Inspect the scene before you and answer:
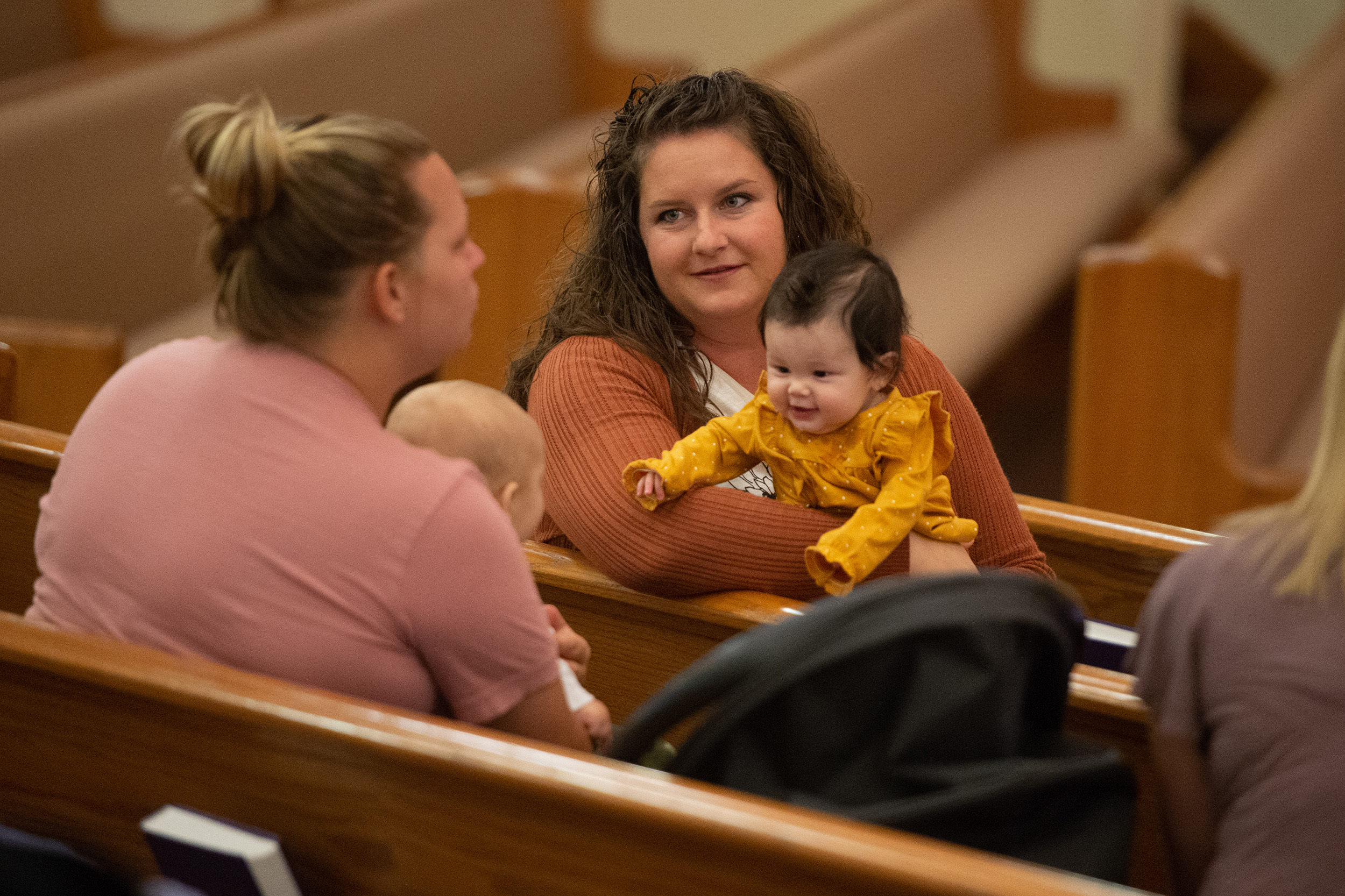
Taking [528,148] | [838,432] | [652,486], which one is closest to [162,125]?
[528,148]

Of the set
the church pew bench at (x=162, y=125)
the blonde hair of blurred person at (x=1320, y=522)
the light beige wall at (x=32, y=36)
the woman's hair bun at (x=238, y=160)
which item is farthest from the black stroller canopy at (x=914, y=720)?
the light beige wall at (x=32, y=36)

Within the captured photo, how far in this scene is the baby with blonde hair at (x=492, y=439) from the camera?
1.57m

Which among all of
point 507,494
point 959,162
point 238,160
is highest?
point 238,160

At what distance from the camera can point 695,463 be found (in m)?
1.89

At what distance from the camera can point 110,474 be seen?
4.69 ft

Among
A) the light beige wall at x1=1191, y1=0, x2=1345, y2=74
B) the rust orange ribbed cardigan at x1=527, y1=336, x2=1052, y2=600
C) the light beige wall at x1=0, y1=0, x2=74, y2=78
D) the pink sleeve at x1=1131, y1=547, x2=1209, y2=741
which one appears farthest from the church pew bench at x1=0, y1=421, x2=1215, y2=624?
the light beige wall at x1=1191, y1=0, x2=1345, y2=74

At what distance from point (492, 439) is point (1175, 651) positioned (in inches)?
28.6

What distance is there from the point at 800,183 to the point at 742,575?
2.01 feet

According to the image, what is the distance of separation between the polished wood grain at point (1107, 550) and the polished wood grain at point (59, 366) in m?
1.85

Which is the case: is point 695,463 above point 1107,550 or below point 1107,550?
above

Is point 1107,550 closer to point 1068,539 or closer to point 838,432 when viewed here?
point 1068,539

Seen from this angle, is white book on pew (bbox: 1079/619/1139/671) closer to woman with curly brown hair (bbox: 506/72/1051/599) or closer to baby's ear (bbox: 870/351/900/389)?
woman with curly brown hair (bbox: 506/72/1051/599)

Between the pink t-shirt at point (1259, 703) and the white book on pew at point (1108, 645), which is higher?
the pink t-shirt at point (1259, 703)

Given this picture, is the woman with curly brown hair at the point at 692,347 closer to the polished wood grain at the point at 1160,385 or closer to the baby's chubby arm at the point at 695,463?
the baby's chubby arm at the point at 695,463
